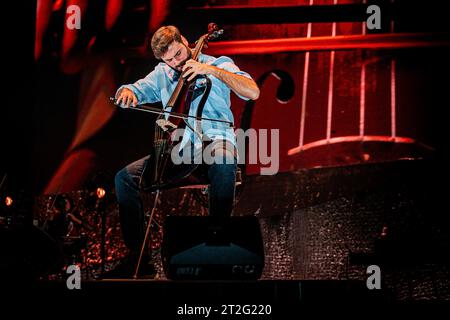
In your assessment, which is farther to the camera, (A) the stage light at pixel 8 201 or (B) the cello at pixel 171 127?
(A) the stage light at pixel 8 201

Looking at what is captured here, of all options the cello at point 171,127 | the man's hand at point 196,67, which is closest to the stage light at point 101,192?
the cello at point 171,127

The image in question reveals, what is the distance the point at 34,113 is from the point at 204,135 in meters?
1.20

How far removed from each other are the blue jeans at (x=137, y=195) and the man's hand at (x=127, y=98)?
29 cm

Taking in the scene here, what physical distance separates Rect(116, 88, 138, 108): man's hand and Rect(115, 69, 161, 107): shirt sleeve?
0.12 metres

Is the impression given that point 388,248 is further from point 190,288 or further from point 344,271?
point 190,288

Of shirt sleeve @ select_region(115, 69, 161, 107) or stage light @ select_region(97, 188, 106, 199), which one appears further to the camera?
stage light @ select_region(97, 188, 106, 199)

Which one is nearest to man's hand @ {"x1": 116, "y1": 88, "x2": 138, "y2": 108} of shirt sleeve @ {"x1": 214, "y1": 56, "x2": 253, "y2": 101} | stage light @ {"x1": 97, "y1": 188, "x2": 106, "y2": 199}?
shirt sleeve @ {"x1": 214, "y1": 56, "x2": 253, "y2": 101}

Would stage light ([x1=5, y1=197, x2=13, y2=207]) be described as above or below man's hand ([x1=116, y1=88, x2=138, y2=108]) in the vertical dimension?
below

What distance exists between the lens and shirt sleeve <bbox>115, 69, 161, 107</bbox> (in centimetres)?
313

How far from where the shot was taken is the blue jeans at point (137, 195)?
2686 mm

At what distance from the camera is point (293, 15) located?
3.47m

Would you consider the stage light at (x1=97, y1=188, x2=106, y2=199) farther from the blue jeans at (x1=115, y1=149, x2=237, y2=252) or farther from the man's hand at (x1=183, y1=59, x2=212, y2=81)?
the man's hand at (x1=183, y1=59, x2=212, y2=81)

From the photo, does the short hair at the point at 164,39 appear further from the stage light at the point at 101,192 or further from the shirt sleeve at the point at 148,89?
the stage light at the point at 101,192

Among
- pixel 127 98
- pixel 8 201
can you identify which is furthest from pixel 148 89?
pixel 8 201
